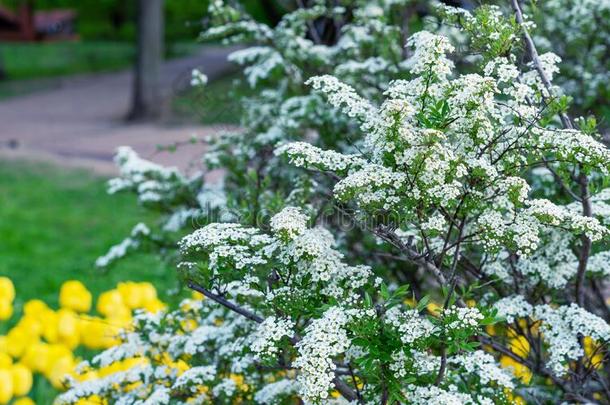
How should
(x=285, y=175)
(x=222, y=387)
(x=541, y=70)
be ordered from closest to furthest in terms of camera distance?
(x=541, y=70)
(x=222, y=387)
(x=285, y=175)

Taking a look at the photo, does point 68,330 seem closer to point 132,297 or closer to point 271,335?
point 132,297

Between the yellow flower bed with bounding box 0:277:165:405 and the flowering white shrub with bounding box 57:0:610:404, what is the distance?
419 millimetres

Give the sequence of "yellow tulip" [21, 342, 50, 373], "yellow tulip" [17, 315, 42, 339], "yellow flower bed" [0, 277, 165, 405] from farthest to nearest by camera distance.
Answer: "yellow tulip" [17, 315, 42, 339] → "yellow tulip" [21, 342, 50, 373] → "yellow flower bed" [0, 277, 165, 405]

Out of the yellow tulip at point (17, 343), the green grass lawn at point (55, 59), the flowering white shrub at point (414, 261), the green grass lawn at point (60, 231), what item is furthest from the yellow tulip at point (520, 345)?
the green grass lawn at point (55, 59)

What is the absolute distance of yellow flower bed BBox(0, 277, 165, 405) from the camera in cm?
350

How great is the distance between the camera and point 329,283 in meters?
2.34

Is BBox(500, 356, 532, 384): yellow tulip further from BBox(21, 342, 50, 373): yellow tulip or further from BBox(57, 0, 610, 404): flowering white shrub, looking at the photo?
BBox(21, 342, 50, 373): yellow tulip

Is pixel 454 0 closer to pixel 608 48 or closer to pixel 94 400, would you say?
pixel 608 48

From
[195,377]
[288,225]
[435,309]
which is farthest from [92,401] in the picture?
[435,309]

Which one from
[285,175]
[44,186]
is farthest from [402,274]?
[44,186]

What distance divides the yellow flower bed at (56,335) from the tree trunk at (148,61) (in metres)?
12.2

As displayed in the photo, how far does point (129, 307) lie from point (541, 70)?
96.8 inches

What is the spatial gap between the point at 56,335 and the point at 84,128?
13.3 meters

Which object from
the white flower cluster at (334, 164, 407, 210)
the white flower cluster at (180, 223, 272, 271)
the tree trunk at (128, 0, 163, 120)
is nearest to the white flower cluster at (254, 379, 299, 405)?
the white flower cluster at (180, 223, 272, 271)
